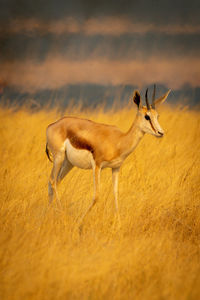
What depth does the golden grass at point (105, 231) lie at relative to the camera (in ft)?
11.3

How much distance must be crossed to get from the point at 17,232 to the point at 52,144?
60.7 inches

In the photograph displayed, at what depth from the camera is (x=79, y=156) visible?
203 inches

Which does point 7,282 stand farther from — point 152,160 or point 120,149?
point 152,160

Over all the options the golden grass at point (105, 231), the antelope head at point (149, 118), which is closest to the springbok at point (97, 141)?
the antelope head at point (149, 118)

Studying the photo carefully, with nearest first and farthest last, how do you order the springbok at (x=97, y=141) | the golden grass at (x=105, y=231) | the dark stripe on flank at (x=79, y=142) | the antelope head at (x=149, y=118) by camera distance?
the golden grass at (x=105, y=231) < the antelope head at (x=149, y=118) < the springbok at (x=97, y=141) < the dark stripe on flank at (x=79, y=142)

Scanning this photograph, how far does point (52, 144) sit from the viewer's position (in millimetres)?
5504

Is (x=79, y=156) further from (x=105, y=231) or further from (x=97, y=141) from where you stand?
(x=105, y=231)

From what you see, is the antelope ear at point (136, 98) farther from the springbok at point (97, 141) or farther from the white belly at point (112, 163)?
the white belly at point (112, 163)

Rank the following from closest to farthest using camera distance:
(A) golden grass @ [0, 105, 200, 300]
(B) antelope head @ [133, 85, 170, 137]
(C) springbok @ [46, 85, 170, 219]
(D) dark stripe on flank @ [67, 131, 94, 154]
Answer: (A) golden grass @ [0, 105, 200, 300]
(B) antelope head @ [133, 85, 170, 137]
(C) springbok @ [46, 85, 170, 219]
(D) dark stripe on flank @ [67, 131, 94, 154]

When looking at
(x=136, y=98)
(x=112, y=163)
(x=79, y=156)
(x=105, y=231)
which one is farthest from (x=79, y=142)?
(x=105, y=231)

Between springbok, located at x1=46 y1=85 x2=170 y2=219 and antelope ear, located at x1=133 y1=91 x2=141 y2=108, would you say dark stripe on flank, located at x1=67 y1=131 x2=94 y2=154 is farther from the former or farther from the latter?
antelope ear, located at x1=133 y1=91 x2=141 y2=108

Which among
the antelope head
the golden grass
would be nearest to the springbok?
the antelope head

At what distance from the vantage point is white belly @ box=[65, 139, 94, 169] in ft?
16.7

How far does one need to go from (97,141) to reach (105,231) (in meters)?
1.05
